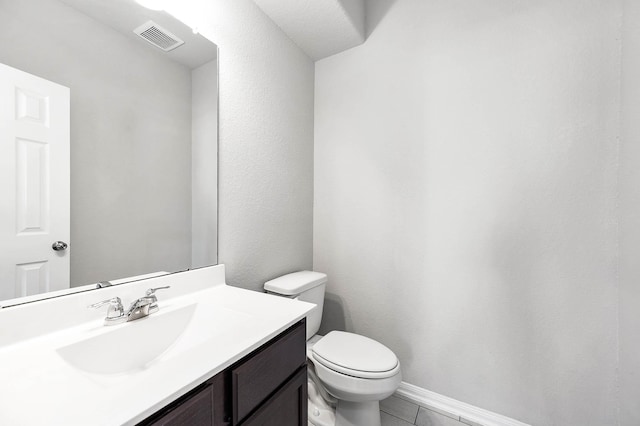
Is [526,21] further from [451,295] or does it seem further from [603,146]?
[451,295]

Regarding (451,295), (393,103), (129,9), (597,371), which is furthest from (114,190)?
(597,371)

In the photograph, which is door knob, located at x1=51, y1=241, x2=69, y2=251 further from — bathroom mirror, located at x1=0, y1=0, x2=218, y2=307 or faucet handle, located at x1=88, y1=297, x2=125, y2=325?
faucet handle, located at x1=88, y1=297, x2=125, y2=325

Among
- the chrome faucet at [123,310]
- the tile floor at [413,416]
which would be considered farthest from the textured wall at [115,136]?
the tile floor at [413,416]

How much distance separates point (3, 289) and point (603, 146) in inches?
87.0

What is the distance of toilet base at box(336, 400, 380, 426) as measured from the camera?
126 cm

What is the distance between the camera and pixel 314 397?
4.84ft

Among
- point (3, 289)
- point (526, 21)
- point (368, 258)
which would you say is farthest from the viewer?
point (368, 258)

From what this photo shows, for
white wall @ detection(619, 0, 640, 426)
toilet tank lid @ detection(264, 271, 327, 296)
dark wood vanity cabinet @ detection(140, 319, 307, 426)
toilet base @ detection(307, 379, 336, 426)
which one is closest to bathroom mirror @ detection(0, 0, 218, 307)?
toilet tank lid @ detection(264, 271, 327, 296)

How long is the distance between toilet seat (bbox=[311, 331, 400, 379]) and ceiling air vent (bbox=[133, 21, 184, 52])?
1520 millimetres

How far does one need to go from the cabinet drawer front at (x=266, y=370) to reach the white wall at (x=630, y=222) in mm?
1390

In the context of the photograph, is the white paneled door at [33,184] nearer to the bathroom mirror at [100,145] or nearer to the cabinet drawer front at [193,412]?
the bathroom mirror at [100,145]

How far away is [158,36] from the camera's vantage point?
104 centimetres

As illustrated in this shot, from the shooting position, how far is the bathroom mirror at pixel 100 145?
716 mm

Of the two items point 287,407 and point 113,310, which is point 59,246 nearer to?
point 113,310
